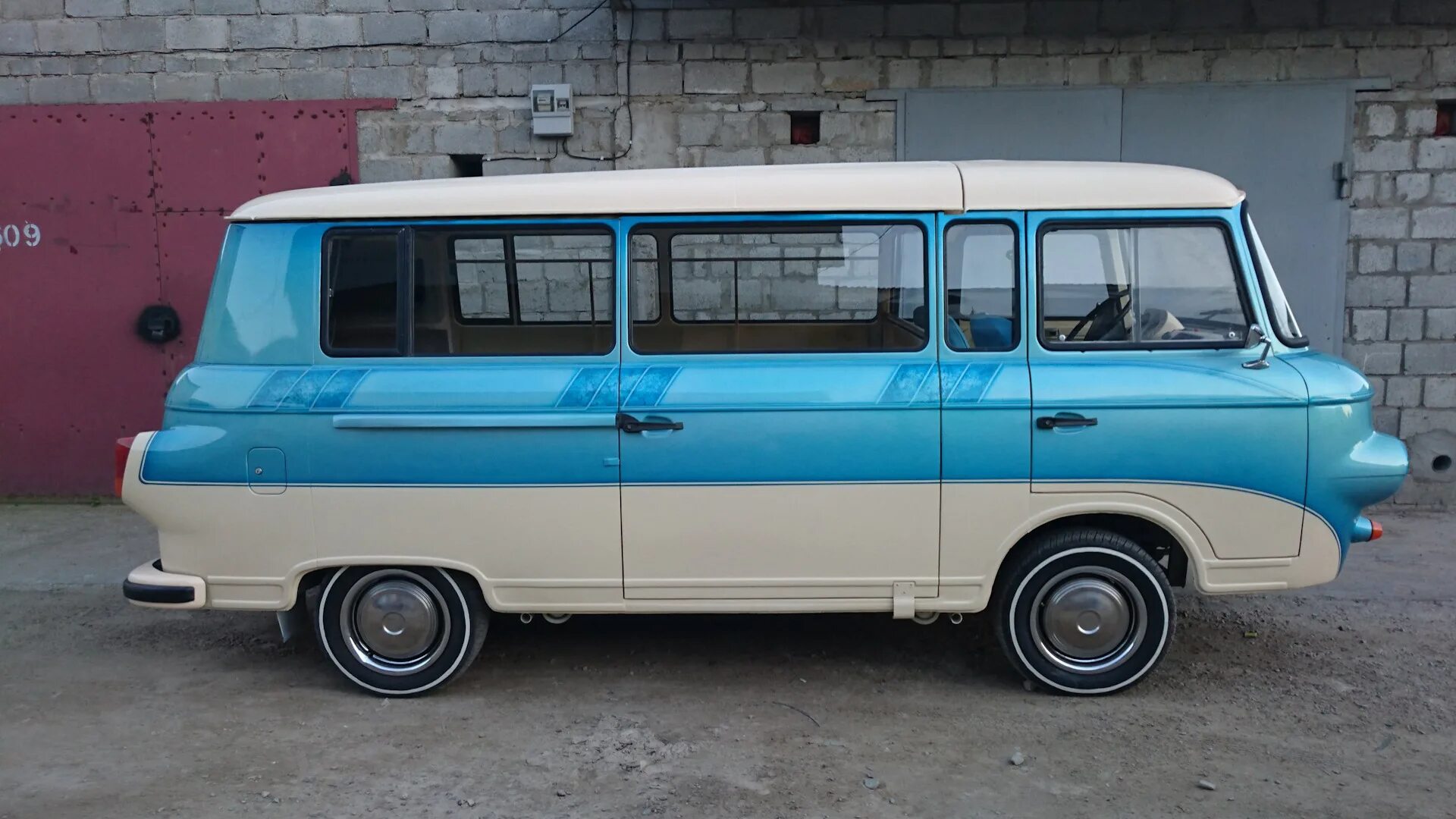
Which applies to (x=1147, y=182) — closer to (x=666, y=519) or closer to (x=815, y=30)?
(x=666, y=519)

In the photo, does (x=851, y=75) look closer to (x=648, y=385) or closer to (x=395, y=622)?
(x=648, y=385)

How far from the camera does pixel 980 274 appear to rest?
4.38 metres

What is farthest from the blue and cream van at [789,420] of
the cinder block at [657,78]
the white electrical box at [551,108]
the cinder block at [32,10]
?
the cinder block at [32,10]

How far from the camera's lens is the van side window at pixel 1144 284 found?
171 inches

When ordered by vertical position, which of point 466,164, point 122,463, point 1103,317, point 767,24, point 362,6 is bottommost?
point 122,463

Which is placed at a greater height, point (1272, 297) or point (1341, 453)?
point (1272, 297)

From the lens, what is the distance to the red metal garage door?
8.02 meters

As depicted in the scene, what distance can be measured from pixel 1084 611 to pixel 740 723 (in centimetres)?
150

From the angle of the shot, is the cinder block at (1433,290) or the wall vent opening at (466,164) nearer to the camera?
the cinder block at (1433,290)

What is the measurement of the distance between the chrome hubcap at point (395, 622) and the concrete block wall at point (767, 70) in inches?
164

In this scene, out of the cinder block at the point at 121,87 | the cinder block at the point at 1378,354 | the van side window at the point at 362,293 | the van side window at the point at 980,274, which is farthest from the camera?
the cinder block at the point at 121,87

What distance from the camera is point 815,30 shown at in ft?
25.3

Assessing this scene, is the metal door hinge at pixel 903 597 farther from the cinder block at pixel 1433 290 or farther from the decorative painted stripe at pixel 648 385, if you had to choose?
the cinder block at pixel 1433 290

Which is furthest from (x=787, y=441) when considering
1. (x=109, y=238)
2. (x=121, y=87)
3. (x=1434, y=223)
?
(x=121, y=87)
